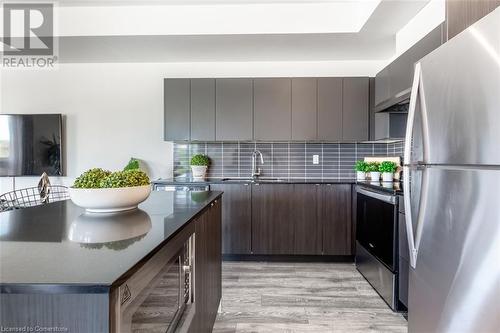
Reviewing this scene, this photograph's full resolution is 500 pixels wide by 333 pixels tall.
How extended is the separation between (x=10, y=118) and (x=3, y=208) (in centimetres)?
175

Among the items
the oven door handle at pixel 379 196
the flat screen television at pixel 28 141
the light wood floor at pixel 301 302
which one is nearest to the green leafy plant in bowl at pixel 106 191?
the light wood floor at pixel 301 302

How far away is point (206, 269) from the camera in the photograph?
1.70 m

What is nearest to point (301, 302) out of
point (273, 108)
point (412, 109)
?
point (412, 109)

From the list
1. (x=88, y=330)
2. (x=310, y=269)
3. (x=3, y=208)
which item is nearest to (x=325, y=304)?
(x=310, y=269)

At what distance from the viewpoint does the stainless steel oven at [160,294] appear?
73 centimetres

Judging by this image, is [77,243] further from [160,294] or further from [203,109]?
[203,109]

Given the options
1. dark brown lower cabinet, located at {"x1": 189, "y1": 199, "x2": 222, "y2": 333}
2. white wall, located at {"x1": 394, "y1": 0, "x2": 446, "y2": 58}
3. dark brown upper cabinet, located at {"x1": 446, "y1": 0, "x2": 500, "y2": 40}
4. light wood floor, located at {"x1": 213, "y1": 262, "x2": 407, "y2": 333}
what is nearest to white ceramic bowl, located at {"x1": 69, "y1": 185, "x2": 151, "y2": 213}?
dark brown lower cabinet, located at {"x1": 189, "y1": 199, "x2": 222, "y2": 333}

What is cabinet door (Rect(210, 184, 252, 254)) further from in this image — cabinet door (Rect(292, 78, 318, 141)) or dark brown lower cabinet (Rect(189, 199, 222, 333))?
dark brown lower cabinet (Rect(189, 199, 222, 333))

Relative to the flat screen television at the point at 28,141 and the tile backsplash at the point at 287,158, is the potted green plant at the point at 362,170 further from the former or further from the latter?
the flat screen television at the point at 28,141

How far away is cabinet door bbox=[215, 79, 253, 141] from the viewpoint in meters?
3.58

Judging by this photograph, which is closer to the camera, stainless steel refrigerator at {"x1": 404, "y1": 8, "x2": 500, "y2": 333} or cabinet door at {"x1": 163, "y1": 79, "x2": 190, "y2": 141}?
stainless steel refrigerator at {"x1": 404, "y1": 8, "x2": 500, "y2": 333}

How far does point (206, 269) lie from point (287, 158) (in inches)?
95.3

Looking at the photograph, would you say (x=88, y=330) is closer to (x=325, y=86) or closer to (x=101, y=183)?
(x=101, y=183)

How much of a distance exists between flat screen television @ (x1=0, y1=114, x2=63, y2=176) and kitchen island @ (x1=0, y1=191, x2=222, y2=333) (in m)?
2.77
